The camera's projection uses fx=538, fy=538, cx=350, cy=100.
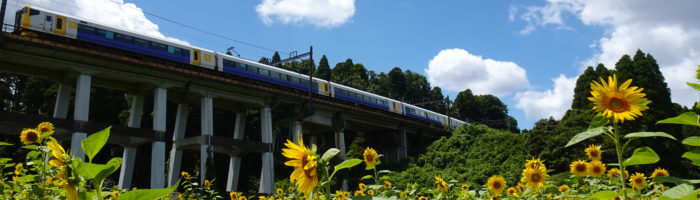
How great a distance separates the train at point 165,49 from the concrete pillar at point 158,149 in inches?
84.1

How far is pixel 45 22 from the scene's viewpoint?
2173 cm

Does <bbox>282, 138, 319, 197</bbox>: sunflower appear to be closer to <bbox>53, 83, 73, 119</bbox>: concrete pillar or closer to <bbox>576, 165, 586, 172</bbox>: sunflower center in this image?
<bbox>576, 165, 586, 172</bbox>: sunflower center

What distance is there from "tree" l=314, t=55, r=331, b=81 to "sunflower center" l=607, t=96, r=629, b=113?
199ft

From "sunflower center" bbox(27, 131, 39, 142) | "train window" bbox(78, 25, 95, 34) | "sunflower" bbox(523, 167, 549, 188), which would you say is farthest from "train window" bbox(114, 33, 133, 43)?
"sunflower" bbox(523, 167, 549, 188)

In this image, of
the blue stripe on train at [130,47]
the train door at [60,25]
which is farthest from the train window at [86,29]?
the train door at [60,25]

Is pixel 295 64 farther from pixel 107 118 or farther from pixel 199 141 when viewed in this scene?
pixel 199 141

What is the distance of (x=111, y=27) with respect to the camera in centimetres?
2398

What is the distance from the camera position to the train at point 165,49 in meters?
21.8

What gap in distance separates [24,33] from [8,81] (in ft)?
55.7

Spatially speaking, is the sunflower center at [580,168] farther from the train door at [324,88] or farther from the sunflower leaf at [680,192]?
→ the train door at [324,88]

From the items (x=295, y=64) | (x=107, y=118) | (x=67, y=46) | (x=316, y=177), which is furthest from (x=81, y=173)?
(x=295, y=64)

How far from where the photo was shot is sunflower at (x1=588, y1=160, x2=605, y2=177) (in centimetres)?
336

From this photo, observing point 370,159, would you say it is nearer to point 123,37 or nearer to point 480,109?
point 123,37

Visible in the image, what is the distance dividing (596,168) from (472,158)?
2768cm
